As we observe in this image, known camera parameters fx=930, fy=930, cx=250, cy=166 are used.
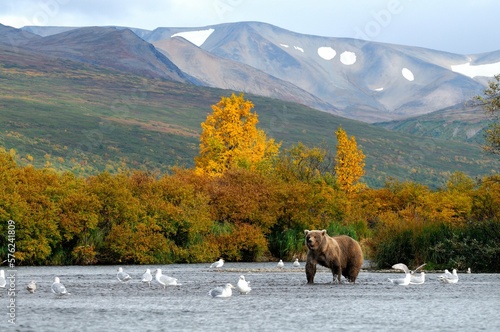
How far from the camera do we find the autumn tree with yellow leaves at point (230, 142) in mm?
88000

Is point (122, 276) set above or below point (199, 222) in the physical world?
below

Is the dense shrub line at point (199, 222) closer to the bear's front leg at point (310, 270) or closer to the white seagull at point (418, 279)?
the white seagull at point (418, 279)

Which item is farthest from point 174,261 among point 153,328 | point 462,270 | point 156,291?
point 153,328

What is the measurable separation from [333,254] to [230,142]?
59845mm

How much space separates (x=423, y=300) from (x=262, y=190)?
4254 centimetres

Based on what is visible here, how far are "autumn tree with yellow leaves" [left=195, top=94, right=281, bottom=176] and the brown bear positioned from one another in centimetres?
5343

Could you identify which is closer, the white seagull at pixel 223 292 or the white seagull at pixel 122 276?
the white seagull at pixel 223 292

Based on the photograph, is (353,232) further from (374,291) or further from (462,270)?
(374,291)

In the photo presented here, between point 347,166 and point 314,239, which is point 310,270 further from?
point 347,166

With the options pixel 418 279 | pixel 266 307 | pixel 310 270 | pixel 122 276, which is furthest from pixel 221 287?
pixel 418 279

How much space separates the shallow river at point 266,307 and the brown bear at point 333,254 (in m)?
0.63

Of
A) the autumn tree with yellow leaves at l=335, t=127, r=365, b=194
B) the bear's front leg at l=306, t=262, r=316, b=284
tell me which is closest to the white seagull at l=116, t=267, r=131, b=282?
the bear's front leg at l=306, t=262, r=316, b=284

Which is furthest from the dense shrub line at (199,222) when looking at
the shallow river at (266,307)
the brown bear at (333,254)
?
the brown bear at (333,254)

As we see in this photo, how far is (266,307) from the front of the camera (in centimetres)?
2381
